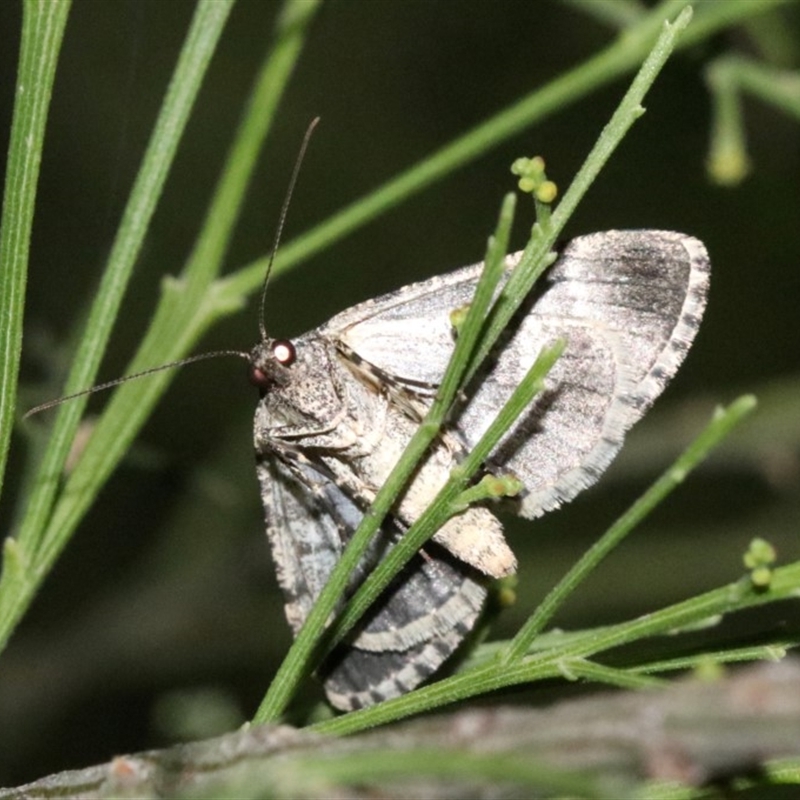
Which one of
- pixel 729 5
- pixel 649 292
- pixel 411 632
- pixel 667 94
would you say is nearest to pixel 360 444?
pixel 411 632

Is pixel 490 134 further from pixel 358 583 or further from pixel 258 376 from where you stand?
pixel 358 583

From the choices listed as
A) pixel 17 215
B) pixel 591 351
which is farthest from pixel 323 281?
pixel 17 215

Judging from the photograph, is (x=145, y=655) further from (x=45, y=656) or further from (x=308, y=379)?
(x=308, y=379)

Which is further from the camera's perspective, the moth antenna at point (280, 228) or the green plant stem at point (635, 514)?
the moth antenna at point (280, 228)

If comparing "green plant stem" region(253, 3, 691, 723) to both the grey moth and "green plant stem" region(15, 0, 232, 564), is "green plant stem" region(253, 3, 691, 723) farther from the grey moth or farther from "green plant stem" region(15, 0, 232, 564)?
"green plant stem" region(15, 0, 232, 564)

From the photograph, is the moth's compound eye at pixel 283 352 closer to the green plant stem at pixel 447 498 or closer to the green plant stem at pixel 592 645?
the green plant stem at pixel 447 498

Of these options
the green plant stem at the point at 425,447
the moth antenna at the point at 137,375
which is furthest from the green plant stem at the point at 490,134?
the green plant stem at the point at 425,447
